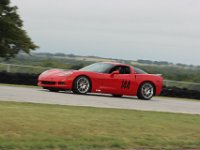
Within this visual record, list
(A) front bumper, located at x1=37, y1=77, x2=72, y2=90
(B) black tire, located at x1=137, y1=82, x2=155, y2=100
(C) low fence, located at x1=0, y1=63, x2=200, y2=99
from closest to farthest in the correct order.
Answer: (A) front bumper, located at x1=37, y1=77, x2=72, y2=90
(B) black tire, located at x1=137, y1=82, x2=155, y2=100
(C) low fence, located at x1=0, y1=63, x2=200, y2=99

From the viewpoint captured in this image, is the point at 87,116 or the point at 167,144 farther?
the point at 87,116

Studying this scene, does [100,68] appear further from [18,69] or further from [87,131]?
[87,131]

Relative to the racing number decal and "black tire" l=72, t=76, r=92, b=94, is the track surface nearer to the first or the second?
"black tire" l=72, t=76, r=92, b=94

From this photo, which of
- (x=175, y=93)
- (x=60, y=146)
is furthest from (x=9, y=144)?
(x=175, y=93)

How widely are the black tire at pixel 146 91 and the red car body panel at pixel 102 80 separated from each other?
119 mm

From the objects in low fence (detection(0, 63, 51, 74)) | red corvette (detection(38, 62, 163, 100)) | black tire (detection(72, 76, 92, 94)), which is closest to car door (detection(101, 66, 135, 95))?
red corvette (detection(38, 62, 163, 100))

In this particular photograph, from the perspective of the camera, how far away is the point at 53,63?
34.9 meters

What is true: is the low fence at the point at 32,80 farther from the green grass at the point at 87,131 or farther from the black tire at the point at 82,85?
the green grass at the point at 87,131

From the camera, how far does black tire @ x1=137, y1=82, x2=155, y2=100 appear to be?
2039 cm

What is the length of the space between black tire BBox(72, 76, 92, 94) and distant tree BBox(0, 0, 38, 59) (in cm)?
922

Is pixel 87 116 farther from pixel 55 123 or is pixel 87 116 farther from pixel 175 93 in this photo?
pixel 175 93

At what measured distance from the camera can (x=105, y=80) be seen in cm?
1956

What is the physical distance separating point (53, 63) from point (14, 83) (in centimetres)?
1162

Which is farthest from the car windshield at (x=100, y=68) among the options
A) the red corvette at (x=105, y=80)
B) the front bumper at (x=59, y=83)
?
the front bumper at (x=59, y=83)
